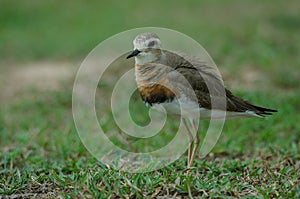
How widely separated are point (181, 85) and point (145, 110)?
2.68 metres

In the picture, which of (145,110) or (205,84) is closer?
(205,84)

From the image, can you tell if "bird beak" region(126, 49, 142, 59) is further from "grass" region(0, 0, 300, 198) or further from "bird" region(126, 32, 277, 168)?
"grass" region(0, 0, 300, 198)

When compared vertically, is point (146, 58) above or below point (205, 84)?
above

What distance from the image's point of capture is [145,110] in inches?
269

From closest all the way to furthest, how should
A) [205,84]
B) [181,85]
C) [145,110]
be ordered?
[181,85]
[205,84]
[145,110]

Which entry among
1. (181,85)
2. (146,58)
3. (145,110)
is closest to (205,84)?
(181,85)

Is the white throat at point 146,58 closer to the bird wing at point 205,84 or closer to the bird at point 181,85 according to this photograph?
the bird at point 181,85

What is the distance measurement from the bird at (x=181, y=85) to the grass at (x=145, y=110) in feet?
1.60

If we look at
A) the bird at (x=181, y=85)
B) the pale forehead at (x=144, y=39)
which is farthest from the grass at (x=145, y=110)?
the pale forehead at (x=144, y=39)

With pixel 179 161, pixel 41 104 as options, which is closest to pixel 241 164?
pixel 179 161

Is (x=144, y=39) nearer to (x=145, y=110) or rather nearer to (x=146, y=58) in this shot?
(x=146, y=58)

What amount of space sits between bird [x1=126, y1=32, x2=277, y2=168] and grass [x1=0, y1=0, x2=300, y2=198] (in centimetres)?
49

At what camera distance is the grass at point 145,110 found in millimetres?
3885

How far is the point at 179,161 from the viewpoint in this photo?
472cm
